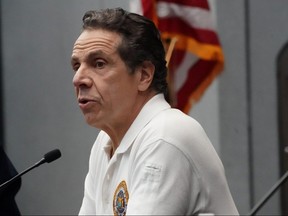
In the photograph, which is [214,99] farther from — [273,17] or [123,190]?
[123,190]

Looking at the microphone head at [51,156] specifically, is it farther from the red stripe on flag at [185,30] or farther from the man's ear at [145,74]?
the red stripe on flag at [185,30]

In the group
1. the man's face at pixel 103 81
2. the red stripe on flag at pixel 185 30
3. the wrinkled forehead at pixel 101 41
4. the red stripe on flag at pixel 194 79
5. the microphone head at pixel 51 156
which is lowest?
the red stripe on flag at pixel 194 79

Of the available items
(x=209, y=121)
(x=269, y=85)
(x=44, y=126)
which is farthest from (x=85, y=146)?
(x=269, y=85)

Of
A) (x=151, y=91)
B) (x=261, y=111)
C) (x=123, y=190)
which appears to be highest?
(x=151, y=91)

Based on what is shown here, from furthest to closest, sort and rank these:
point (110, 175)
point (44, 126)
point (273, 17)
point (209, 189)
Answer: point (44, 126) → point (273, 17) → point (110, 175) → point (209, 189)

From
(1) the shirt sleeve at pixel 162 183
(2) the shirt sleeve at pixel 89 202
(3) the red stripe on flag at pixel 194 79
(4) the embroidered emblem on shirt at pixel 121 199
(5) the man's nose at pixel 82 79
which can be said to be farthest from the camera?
(3) the red stripe on flag at pixel 194 79

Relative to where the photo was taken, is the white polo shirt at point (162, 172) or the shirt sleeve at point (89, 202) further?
the shirt sleeve at point (89, 202)

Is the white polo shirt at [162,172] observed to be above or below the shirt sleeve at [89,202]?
above

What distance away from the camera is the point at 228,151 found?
186 inches

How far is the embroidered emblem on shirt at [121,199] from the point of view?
228cm

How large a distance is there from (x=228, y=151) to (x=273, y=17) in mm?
867

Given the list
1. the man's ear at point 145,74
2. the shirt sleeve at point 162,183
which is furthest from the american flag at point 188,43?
the shirt sleeve at point 162,183

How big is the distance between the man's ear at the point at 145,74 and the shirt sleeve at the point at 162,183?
11.8 inches

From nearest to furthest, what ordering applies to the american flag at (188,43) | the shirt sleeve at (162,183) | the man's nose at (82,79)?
1. the shirt sleeve at (162,183)
2. the man's nose at (82,79)
3. the american flag at (188,43)
